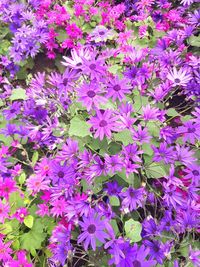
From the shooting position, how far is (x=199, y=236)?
8.31 feet

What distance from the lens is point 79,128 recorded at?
2.19 m

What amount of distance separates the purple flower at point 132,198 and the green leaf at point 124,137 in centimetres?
29

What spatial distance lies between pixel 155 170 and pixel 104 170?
381 mm

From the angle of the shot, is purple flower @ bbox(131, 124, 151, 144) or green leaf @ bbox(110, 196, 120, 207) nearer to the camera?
purple flower @ bbox(131, 124, 151, 144)

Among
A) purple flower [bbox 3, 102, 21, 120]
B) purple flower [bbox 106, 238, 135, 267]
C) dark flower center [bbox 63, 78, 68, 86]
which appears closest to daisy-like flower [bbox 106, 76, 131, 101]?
dark flower center [bbox 63, 78, 68, 86]

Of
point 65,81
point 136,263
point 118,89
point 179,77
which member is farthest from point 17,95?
point 136,263

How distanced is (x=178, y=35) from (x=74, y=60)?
56.2 inches

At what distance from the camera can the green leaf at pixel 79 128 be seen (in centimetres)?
A: 214

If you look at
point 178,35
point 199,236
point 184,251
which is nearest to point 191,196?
point 184,251

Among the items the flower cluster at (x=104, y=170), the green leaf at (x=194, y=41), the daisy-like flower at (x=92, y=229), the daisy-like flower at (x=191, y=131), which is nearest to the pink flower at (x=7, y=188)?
the flower cluster at (x=104, y=170)

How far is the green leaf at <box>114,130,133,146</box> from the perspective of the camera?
2121 mm

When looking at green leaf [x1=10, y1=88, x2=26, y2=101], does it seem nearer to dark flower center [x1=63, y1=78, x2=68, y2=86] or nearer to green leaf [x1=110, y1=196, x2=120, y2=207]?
dark flower center [x1=63, y1=78, x2=68, y2=86]

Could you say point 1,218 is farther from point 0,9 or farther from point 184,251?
point 0,9

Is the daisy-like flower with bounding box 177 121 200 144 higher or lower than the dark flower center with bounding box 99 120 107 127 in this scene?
lower
